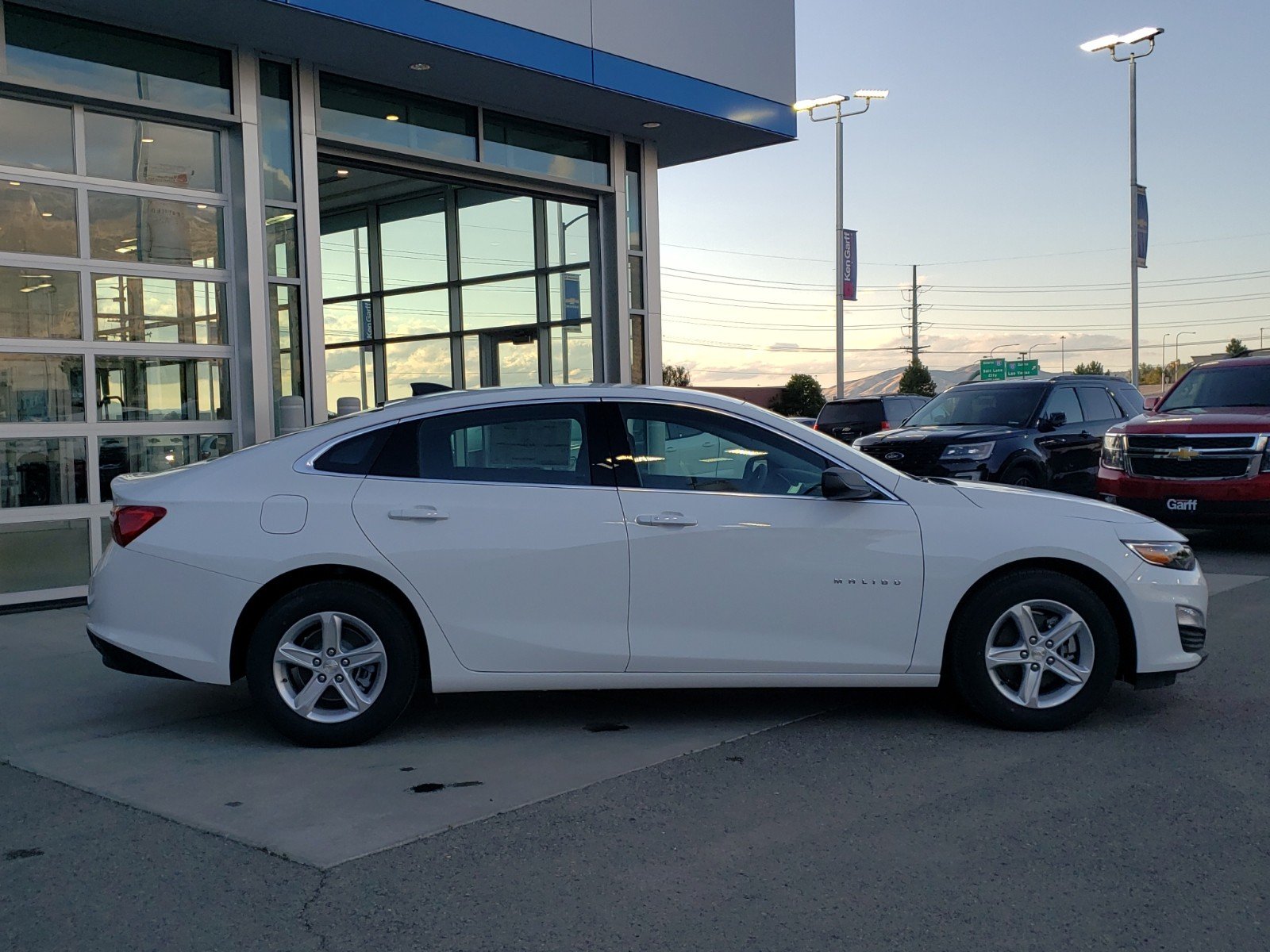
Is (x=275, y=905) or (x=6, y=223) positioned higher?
(x=6, y=223)

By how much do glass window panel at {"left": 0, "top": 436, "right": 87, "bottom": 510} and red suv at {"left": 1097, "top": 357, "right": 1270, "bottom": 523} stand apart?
9674 millimetres

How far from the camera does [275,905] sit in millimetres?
3602

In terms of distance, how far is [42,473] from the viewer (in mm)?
9281

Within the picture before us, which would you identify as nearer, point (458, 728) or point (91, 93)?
point (458, 728)

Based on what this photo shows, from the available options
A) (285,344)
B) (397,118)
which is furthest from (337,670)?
(397,118)

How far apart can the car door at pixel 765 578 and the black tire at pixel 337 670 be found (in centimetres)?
102

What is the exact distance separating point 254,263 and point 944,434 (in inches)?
292

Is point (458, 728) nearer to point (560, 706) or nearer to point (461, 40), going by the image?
point (560, 706)

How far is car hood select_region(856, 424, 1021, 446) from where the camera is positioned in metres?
13.1

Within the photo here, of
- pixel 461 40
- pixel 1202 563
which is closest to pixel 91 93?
pixel 461 40

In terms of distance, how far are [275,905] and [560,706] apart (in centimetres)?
250

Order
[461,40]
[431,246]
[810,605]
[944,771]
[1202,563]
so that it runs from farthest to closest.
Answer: [431,246] < [1202,563] < [461,40] < [810,605] < [944,771]

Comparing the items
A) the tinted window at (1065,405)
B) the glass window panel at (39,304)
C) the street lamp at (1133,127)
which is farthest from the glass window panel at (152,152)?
the street lamp at (1133,127)

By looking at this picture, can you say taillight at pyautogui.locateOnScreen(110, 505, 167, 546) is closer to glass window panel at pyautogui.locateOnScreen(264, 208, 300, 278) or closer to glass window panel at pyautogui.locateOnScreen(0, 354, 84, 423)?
glass window panel at pyautogui.locateOnScreen(0, 354, 84, 423)
